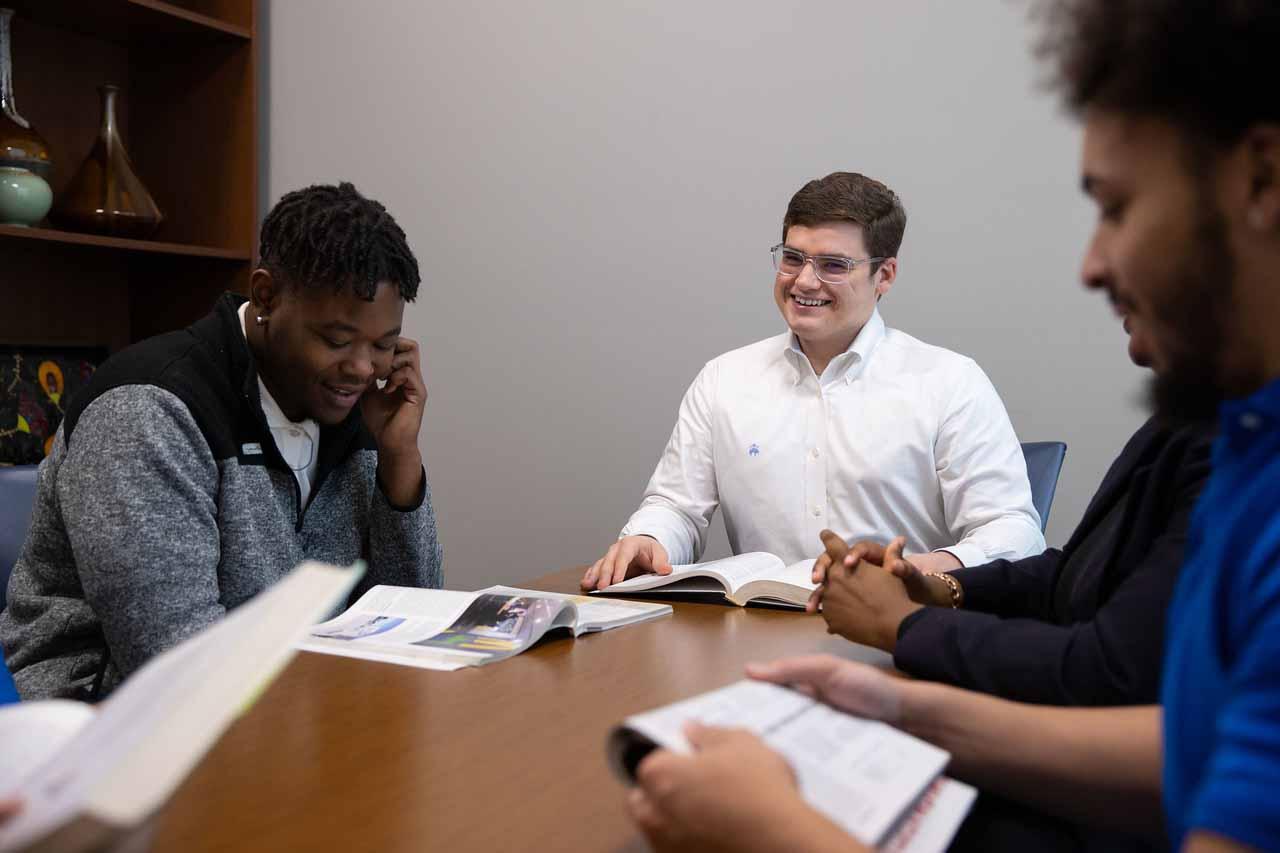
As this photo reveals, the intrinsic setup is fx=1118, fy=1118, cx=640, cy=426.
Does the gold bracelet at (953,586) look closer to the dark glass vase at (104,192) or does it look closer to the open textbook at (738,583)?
the open textbook at (738,583)

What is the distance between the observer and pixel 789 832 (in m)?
0.71

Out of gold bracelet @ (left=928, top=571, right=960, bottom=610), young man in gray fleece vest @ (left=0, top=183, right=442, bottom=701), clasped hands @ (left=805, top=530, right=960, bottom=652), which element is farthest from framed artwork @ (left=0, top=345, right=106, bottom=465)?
gold bracelet @ (left=928, top=571, right=960, bottom=610)

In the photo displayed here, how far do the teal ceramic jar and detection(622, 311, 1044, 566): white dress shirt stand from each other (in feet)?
5.87

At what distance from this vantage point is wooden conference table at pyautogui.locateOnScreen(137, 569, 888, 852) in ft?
2.93

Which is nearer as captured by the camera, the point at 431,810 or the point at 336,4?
the point at 431,810

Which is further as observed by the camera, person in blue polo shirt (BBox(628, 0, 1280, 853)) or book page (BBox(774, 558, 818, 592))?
book page (BBox(774, 558, 818, 592))

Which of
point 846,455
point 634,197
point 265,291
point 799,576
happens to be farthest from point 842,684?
point 634,197

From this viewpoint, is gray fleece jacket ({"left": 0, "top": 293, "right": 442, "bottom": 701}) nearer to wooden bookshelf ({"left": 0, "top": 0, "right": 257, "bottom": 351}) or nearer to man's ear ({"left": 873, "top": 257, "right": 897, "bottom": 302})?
man's ear ({"left": 873, "top": 257, "right": 897, "bottom": 302})

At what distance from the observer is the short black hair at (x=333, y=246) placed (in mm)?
1702

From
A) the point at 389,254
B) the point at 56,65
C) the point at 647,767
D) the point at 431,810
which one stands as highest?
the point at 56,65

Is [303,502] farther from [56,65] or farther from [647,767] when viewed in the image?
[56,65]

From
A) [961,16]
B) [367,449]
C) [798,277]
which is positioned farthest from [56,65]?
[961,16]

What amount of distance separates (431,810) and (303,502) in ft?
3.32

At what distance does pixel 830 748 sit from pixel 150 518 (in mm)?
1041
